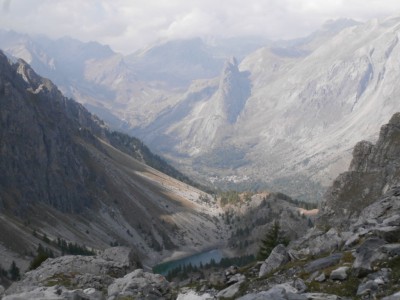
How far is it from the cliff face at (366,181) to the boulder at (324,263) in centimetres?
4008

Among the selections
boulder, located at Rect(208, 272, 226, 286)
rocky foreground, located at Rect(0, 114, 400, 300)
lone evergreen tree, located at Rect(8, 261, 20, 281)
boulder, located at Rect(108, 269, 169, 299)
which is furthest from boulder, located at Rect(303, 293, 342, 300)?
lone evergreen tree, located at Rect(8, 261, 20, 281)

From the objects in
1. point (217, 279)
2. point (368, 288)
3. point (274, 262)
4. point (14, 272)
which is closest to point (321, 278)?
point (368, 288)

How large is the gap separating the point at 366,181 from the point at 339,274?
184 ft

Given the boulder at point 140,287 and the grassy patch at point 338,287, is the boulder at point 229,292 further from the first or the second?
the grassy patch at point 338,287

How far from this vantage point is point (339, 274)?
3303cm

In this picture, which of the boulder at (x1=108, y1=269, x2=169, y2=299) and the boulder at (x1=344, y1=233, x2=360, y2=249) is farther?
the boulder at (x1=108, y1=269, x2=169, y2=299)

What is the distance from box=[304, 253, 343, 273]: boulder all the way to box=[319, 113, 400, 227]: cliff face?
40085 mm

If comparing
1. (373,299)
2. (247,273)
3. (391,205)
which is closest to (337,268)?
(373,299)

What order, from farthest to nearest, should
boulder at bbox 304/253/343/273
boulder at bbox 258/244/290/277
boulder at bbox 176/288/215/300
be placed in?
boulder at bbox 258/244/290/277
boulder at bbox 176/288/215/300
boulder at bbox 304/253/343/273

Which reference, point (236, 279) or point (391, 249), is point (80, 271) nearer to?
point (236, 279)

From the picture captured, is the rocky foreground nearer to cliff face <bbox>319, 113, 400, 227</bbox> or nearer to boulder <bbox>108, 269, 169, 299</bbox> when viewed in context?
boulder <bbox>108, 269, 169, 299</bbox>

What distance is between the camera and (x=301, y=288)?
33.2 meters

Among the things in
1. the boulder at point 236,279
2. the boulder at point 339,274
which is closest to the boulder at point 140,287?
the boulder at point 236,279

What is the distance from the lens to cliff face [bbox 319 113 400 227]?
80750 mm
